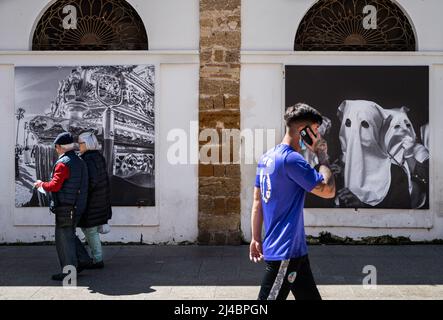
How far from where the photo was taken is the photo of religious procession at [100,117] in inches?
394

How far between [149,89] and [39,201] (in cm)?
251

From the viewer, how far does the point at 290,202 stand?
4840 mm

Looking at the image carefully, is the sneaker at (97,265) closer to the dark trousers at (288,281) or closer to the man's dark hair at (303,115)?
the dark trousers at (288,281)

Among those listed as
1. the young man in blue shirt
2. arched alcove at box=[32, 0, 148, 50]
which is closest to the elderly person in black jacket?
arched alcove at box=[32, 0, 148, 50]

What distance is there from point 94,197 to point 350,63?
14.8ft

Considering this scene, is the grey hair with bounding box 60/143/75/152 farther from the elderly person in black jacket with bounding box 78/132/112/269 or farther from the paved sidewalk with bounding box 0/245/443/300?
the paved sidewalk with bounding box 0/245/443/300

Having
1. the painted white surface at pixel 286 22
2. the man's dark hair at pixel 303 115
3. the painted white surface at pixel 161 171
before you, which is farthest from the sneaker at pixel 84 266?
the man's dark hair at pixel 303 115

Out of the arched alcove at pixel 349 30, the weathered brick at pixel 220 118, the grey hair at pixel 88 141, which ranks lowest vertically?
the grey hair at pixel 88 141

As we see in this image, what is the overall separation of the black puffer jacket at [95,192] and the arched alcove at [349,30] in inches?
155

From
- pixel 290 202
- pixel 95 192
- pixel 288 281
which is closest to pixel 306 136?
pixel 290 202

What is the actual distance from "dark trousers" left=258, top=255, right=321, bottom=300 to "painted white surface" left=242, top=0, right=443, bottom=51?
18.7ft

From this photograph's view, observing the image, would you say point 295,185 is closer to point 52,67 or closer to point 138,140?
point 138,140

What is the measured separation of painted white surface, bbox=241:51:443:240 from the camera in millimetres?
9883
